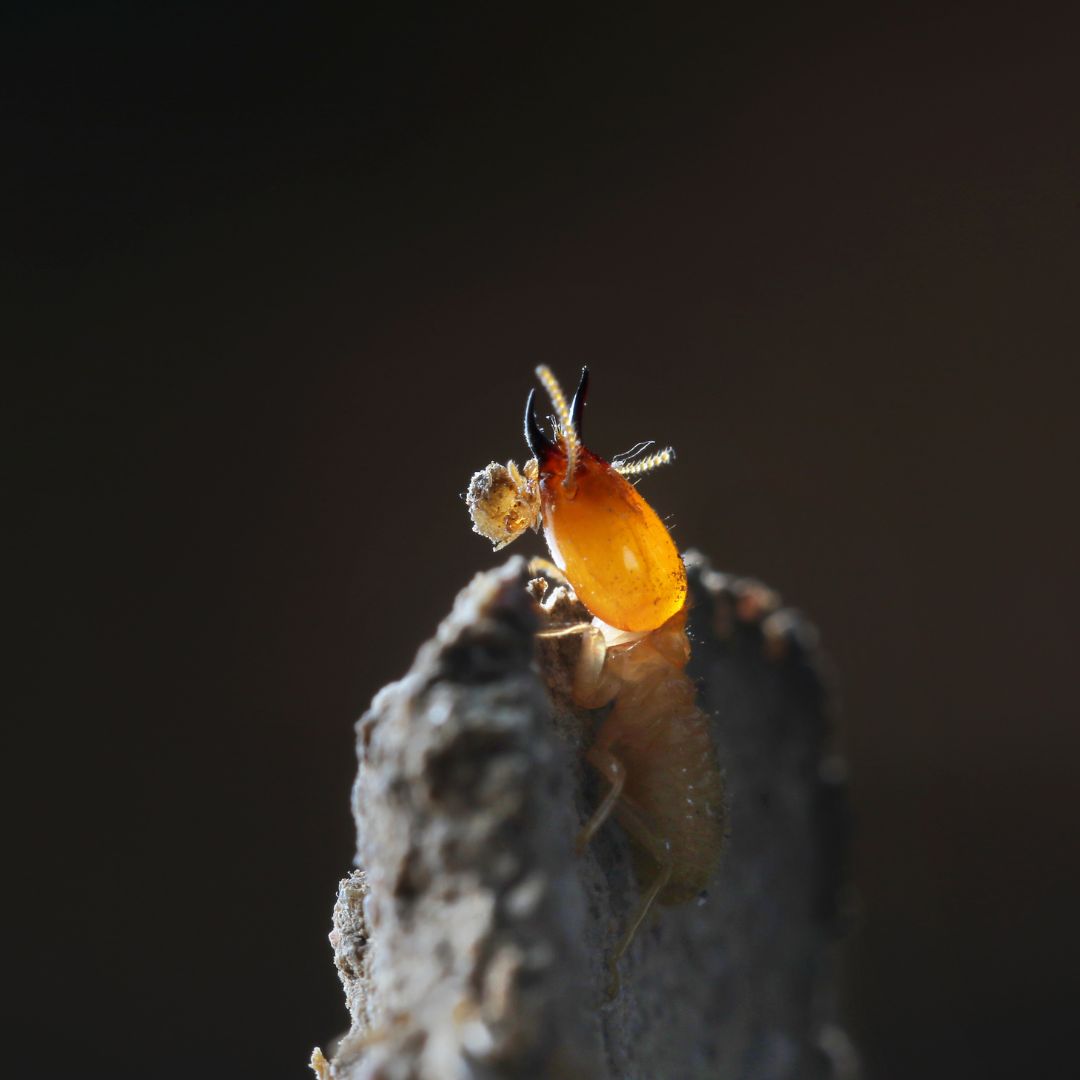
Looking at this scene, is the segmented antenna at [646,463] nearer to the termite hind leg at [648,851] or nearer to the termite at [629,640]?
the termite at [629,640]

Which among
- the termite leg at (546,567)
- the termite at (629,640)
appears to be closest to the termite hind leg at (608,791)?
the termite at (629,640)

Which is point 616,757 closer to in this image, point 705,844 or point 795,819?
point 705,844

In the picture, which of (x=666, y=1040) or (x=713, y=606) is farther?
(x=713, y=606)

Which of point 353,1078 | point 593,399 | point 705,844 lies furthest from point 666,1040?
point 593,399

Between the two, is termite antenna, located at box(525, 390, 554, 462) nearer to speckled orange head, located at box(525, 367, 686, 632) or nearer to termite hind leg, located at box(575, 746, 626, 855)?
speckled orange head, located at box(525, 367, 686, 632)

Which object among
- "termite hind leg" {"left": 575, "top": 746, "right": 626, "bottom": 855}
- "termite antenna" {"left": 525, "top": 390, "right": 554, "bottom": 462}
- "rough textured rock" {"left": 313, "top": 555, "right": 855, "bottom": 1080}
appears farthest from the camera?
"termite antenna" {"left": 525, "top": 390, "right": 554, "bottom": 462}

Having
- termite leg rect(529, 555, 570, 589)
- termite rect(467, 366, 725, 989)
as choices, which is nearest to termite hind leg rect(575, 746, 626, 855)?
termite rect(467, 366, 725, 989)

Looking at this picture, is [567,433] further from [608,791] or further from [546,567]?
[608,791]
